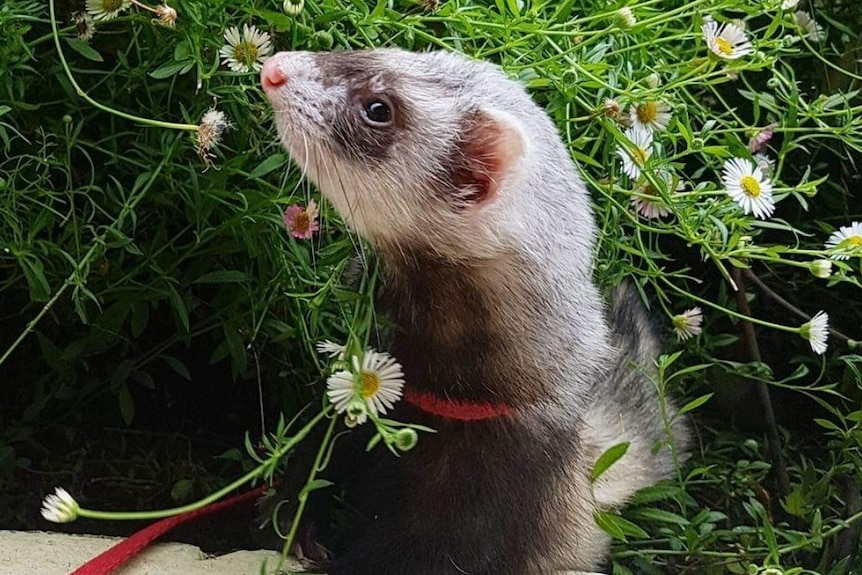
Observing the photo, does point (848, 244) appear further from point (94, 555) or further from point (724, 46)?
point (94, 555)

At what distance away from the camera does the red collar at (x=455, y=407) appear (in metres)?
0.96

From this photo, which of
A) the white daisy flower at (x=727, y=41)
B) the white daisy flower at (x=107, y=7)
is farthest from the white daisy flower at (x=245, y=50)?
the white daisy flower at (x=727, y=41)

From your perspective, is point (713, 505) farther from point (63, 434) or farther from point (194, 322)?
point (63, 434)

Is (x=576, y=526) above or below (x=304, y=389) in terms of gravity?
below

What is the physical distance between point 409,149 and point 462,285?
139 millimetres

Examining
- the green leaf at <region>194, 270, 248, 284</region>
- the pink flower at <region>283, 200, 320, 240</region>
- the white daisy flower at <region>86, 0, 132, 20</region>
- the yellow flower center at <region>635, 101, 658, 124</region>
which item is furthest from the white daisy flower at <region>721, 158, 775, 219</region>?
the white daisy flower at <region>86, 0, 132, 20</region>

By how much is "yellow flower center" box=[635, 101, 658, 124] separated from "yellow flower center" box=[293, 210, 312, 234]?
0.37 meters

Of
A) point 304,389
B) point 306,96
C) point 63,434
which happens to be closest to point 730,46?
point 306,96

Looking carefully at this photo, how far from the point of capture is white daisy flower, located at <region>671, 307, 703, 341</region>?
1.22 metres

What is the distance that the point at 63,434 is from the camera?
1334 mm

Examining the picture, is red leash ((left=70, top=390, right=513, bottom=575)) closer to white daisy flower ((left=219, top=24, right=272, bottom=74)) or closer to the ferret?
the ferret

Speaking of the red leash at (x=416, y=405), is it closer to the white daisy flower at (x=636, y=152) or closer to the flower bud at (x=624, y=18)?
the white daisy flower at (x=636, y=152)

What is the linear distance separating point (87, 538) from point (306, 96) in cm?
58

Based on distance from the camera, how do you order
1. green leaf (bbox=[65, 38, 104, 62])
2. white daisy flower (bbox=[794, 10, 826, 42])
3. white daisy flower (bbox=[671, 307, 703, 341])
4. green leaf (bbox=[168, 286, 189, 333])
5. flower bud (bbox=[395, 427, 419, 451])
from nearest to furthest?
flower bud (bbox=[395, 427, 419, 451]) < green leaf (bbox=[65, 38, 104, 62]) < green leaf (bbox=[168, 286, 189, 333]) < white daisy flower (bbox=[671, 307, 703, 341]) < white daisy flower (bbox=[794, 10, 826, 42])
